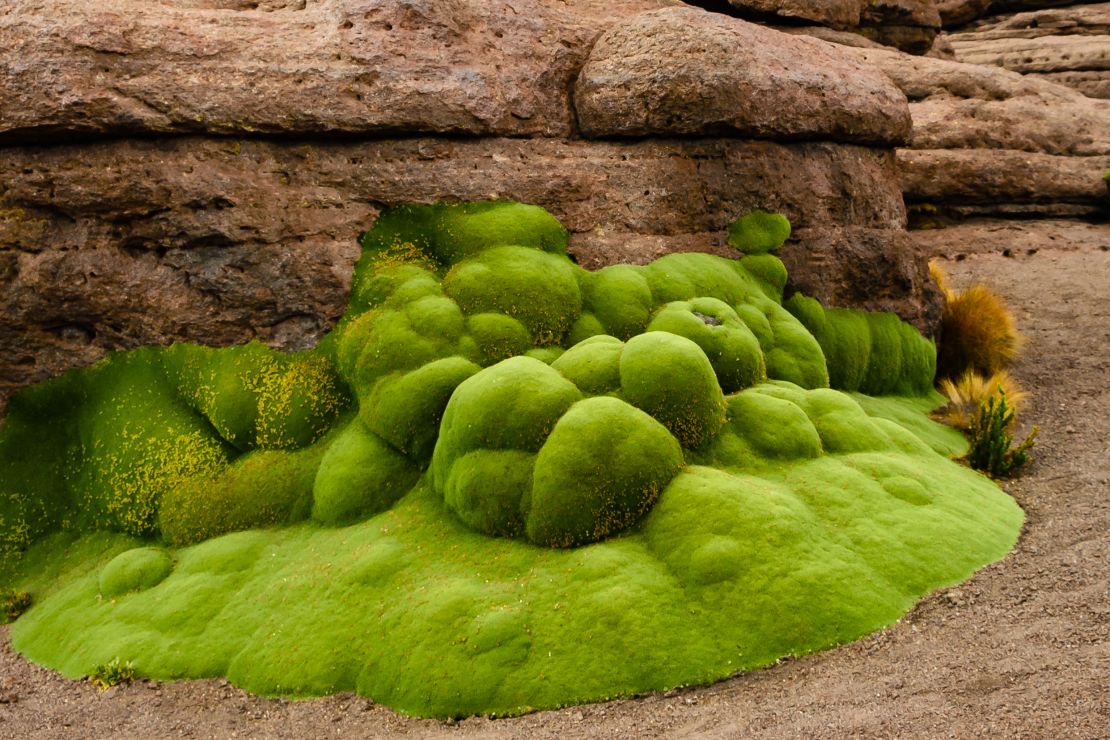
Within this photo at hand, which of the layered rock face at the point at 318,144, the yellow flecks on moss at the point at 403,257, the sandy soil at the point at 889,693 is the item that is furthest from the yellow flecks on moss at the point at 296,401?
the sandy soil at the point at 889,693

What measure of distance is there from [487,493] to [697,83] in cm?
678

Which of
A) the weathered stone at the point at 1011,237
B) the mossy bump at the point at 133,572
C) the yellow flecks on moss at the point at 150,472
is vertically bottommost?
the mossy bump at the point at 133,572

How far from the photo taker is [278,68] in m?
10.7

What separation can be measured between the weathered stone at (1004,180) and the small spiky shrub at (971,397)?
24.2ft

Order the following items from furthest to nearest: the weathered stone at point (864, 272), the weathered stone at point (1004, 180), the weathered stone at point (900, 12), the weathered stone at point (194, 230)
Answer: the weathered stone at point (900, 12) < the weathered stone at point (1004, 180) < the weathered stone at point (864, 272) < the weathered stone at point (194, 230)

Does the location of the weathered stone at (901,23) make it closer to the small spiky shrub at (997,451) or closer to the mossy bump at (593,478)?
the small spiky shrub at (997,451)

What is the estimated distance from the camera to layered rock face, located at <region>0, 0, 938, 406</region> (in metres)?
10.2

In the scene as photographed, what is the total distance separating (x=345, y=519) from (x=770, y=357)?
19.5 feet

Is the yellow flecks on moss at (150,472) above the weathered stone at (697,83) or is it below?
below

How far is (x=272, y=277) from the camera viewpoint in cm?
1056

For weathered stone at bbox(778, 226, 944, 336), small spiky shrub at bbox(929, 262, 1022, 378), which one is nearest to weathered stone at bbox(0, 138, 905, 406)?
weathered stone at bbox(778, 226, 944, 336)

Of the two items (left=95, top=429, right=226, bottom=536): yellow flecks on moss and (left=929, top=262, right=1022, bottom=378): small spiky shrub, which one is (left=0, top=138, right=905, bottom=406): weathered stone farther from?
(left=929, top=262, right=1022, bottom=378): small spiky shrub

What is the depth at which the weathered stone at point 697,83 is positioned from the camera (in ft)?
38.9

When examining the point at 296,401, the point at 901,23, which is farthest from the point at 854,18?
the point at 296,401
